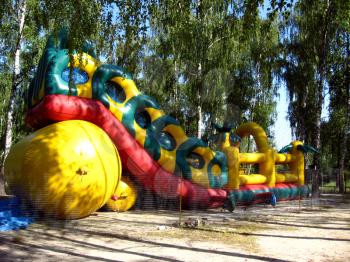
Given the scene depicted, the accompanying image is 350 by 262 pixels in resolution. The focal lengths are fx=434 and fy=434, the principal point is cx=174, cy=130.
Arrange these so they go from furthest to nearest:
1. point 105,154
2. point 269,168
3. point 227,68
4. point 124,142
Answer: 1. point 227,68
2. point 269,168
3. point 124,142
4. point 105,154

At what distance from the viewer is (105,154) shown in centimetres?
970

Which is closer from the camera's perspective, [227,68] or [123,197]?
[123,197]

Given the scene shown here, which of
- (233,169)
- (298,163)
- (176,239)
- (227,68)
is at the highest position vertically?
(227,68)

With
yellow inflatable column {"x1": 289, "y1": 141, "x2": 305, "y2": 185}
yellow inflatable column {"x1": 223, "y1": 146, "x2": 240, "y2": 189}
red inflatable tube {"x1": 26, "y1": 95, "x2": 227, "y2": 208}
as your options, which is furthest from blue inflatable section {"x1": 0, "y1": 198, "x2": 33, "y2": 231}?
yellow inflatable column {"x1": 289, "y1": 141, "x2": 305, "y2": 185}

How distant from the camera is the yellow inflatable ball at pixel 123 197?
37.1ft

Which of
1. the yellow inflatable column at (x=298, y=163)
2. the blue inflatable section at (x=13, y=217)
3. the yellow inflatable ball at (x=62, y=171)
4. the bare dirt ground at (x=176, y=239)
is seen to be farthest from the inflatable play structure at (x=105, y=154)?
the yellow inflatable column at (x=298, y=163)

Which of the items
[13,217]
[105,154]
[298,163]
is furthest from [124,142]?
[298,163]

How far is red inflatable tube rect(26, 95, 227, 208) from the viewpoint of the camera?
10.4 meters

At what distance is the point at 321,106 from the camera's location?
2220cm

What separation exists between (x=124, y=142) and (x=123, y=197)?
4.77 feet

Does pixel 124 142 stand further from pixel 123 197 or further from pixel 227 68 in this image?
pixel 227 68

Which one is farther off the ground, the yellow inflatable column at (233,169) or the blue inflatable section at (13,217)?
the yellow inflatable column at (233,169)

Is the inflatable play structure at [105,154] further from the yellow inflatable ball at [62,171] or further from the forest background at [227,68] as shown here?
the forest background at [227,68]

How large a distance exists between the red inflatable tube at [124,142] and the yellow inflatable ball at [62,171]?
830mm
